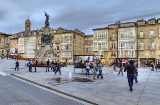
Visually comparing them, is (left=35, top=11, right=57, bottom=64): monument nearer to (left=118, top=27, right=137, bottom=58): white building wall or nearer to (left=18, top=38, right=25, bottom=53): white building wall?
(left=118, top=27, right=137, bottom=58): white building wall

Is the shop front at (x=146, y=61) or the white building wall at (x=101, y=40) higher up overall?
the white building wall at (x=101, y=40)

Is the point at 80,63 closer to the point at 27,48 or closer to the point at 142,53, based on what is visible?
the point at 142,53

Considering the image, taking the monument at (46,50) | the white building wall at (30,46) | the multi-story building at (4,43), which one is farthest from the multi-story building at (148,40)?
the multi-story building at (4,43)

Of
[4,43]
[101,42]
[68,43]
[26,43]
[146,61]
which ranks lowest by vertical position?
[146,61]

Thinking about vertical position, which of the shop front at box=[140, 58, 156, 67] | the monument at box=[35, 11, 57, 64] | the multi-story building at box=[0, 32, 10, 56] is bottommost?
the shop front at box=[140, 58, 156, 67]

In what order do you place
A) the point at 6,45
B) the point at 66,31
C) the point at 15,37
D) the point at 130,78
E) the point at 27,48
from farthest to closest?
the point at 6,45
the point at 15,37
the point at 27,48
the point at 66,31
the point at 130,78

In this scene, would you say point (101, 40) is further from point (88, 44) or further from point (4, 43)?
point (4, 43)

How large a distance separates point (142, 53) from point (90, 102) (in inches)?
1959

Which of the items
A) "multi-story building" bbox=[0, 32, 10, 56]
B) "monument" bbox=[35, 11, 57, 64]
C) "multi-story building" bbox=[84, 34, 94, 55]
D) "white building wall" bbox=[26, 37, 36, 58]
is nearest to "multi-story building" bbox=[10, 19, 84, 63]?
"white building wall" bbox=[26, 37, 36, 58]

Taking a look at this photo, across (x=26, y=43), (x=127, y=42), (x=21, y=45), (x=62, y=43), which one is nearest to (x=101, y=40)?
(x=127, y=42)

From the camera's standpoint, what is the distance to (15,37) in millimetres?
91688

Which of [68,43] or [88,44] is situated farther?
[88,44]

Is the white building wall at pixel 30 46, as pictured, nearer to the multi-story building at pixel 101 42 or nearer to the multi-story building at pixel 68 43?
the multi-story building at pixel 68 43

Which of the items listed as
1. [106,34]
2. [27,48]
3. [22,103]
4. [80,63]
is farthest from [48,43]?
[27,48]
